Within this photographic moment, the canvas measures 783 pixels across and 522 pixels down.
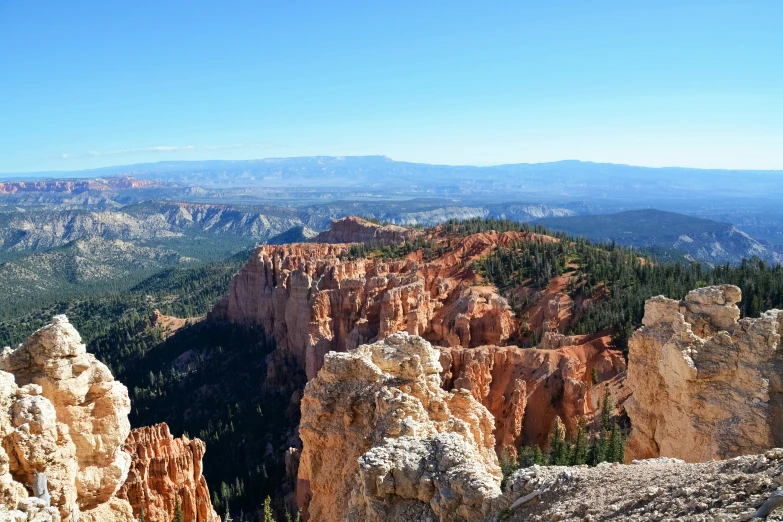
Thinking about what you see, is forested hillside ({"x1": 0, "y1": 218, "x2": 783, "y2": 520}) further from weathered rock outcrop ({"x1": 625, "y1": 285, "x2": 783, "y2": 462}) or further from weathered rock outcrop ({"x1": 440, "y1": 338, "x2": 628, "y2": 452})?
weathered rock outcrop ({"x1": 625, "y1": 285, "x2": 783, "y2": 462})

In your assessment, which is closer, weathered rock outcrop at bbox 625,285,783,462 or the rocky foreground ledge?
the rocky foreground ledge

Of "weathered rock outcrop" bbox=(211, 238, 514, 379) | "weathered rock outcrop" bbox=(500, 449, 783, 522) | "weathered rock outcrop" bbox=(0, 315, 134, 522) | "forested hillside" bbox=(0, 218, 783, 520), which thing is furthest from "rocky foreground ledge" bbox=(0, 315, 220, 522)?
"weathered rock outcrop" bbox=(211, 238, 514, 379)

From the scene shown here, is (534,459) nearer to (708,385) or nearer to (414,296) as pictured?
(708,385)

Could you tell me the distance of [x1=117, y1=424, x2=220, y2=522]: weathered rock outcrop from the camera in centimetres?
2428

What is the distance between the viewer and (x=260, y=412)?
51406mm

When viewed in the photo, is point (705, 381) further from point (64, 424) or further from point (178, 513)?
point (178, 513)

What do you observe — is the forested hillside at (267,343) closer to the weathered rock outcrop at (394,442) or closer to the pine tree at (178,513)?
the pine tree at (178,513)

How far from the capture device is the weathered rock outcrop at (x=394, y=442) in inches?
412

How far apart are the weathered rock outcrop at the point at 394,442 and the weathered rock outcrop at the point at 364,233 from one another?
2890 inches

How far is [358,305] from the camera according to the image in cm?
5353

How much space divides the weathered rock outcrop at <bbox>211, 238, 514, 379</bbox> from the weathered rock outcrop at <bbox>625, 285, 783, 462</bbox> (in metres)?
26.0

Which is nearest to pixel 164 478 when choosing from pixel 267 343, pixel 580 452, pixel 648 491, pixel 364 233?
pixel 580 452

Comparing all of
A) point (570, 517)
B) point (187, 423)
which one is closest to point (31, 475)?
point (570, 517)

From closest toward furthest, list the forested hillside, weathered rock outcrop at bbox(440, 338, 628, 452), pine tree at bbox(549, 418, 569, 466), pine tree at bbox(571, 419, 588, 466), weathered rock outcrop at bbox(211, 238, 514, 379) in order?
pine tree at bbox(571, 419, 588, 466) < pine tree at bbox(549, 418, 569, 466) < weathered rock outcrop at bbox(440, 338, 628, 452) < the forested hillside < weathered rock outcrop at bbox(211, 238, 514, 379)
